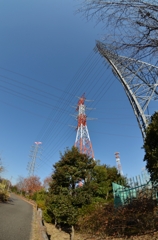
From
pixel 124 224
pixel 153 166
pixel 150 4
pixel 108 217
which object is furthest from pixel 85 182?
pixel 150 4

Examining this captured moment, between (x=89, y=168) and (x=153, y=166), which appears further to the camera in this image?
(x=89, y=168)

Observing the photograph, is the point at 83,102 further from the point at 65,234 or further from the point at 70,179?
the point at 65,234

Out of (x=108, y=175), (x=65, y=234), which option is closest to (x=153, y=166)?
(x=65, y=234)

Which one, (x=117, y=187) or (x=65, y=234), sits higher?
(x=117, y=187)

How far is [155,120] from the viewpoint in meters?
4.96

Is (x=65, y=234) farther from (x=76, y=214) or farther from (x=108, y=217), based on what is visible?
(x=108, y=217)

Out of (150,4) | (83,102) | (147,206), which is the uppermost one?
(83,102)

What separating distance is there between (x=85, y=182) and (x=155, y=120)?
6.66 meters

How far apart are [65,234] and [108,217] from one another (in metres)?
3.65

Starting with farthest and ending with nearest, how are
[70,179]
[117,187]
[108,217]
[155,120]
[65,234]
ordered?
[70,179]
[65,234]
[117,187]
[108,217]
[155,120]

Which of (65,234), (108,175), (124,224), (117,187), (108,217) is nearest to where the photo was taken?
(124,224)

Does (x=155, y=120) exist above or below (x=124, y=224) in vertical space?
above

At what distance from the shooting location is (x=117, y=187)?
7691 millimetres

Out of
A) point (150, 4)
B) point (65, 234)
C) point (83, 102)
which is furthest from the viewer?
point (83, 102)
